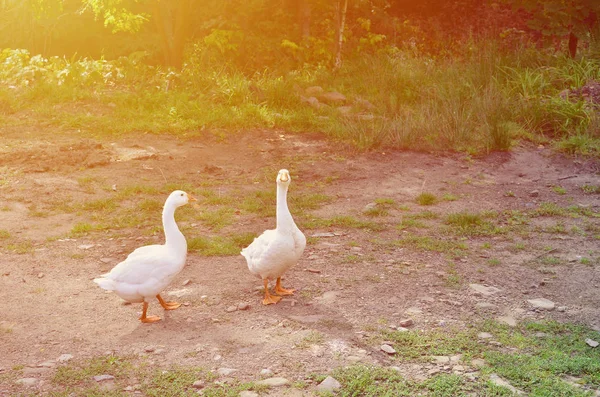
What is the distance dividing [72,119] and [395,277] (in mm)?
6827

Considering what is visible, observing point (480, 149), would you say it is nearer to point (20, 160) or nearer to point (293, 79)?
point (293, 79)

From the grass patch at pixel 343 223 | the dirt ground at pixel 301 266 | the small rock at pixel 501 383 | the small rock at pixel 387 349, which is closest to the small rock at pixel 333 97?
the dirt ground at pixel 301 266

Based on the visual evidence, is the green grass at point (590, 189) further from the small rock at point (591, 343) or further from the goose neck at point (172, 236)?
the goose neck at point (172, 236)

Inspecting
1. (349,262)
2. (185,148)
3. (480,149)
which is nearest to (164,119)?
(185,148)

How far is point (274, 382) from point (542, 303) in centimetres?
230

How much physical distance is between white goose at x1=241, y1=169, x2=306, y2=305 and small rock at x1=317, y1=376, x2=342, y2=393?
1206 mm

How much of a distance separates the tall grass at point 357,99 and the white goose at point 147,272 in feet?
16.5

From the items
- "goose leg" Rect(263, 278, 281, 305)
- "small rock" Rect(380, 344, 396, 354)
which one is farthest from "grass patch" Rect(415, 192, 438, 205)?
"small rock" Rect(380, 344, 396, 354)

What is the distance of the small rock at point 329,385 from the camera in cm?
390

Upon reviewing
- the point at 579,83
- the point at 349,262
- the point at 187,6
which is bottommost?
the point at 349,262

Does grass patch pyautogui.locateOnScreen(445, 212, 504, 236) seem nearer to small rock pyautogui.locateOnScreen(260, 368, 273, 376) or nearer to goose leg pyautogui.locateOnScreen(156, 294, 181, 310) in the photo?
goose leg pyautogui.locateOnScreen(156, 294, 181, 310)

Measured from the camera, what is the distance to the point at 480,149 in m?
9.30

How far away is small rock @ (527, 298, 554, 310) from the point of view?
198 inches

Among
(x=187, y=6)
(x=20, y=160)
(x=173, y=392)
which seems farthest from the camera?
(x=187, y=6)
